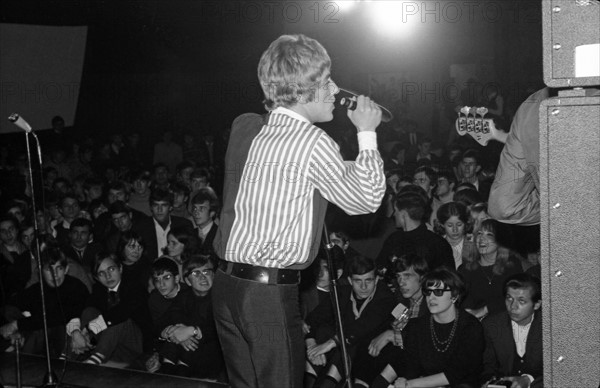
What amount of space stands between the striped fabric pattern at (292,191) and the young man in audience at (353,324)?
2282 mm

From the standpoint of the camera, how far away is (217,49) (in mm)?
11867

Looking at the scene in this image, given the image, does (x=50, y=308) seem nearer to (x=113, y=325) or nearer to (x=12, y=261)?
(x=113, y=325)

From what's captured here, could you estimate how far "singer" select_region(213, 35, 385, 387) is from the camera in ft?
7.61

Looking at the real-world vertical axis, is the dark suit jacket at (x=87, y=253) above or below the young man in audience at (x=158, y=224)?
below

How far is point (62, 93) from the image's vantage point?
10289 millimetres

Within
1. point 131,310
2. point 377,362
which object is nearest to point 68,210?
point 131,310

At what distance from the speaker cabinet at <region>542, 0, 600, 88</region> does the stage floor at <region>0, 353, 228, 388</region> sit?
290 cm

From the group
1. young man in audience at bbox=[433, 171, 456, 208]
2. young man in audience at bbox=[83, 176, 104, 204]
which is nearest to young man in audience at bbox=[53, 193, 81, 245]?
young man in audience at bbox=[83, 176, 104, 204]

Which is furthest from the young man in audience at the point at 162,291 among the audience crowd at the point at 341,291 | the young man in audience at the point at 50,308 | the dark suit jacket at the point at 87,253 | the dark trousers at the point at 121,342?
the dark suit jacket at the point at 87,253

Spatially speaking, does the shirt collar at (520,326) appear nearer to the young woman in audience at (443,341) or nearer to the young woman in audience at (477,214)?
the young woman in audience at (443,341)

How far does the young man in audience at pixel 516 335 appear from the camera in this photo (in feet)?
13.4

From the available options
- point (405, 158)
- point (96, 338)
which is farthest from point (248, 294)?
point (405, 158)

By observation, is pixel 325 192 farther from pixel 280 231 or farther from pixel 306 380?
pixel 306 380

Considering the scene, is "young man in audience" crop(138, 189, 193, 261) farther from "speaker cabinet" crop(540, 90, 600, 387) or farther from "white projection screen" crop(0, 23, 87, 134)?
"speaker cabinet" crop(540, 90, 600, 387)
